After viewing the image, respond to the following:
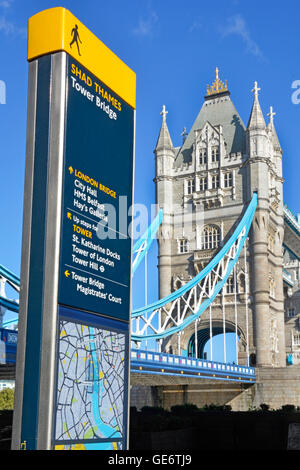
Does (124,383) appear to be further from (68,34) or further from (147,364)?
(147,364)

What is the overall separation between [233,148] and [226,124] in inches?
106

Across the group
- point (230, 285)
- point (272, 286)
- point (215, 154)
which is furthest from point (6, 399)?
point (215, 154)

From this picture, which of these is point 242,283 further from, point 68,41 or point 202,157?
point 68,41

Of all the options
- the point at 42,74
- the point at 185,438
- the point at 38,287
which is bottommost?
the point at 185,438

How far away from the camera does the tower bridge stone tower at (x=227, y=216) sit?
1946 inches

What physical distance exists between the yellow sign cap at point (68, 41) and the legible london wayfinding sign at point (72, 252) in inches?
0.6

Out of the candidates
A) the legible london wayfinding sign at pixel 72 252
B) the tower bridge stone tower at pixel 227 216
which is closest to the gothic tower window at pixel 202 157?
the tower bridge stone tower at pixel 227 216

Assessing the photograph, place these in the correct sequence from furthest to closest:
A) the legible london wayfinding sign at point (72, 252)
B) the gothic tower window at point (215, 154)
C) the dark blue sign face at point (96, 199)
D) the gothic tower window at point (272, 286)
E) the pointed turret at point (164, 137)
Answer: the pointed turret at point (164, 137), the gothic tower window at point (215, 154), the gothic tower window at point (272, 286), the dark blue sign face at point (96, 199), the legible london wayfinding sign at point (72, 252)

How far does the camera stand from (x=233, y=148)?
2138 inches

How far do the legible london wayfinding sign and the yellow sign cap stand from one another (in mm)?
16

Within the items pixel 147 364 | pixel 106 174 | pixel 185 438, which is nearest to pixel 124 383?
pixel 106 174

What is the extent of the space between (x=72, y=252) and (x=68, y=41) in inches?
125

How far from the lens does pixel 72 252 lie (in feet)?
31.3

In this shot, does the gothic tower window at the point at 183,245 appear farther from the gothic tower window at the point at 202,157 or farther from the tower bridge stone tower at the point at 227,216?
the gothic tower window at the point at 202,157
